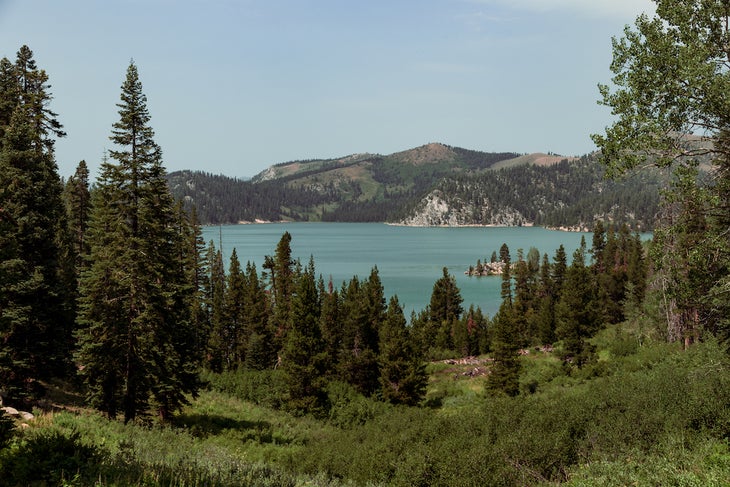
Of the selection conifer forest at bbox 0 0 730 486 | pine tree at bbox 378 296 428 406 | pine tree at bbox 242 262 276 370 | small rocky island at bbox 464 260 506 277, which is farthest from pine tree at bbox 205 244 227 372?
small rocky island at bbox 464 260 506 277

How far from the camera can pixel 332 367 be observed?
49531 millimetres

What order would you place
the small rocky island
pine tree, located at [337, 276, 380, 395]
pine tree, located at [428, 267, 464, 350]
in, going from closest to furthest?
pine tree, located at [337, 276, 380, 395]
pine tree, located at [428, 267, 464, 350]
the small rocky island

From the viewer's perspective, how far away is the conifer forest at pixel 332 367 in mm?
12664

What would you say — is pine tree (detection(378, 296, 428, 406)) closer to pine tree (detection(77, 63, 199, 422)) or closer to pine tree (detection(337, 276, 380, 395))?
pine tree (detection(337, 276, 380, 395))

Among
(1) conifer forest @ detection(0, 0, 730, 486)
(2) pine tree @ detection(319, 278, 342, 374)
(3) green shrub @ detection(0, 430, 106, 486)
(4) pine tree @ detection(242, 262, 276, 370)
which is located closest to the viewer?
(3) green shrub @ detection(0, 430, 106, 486)

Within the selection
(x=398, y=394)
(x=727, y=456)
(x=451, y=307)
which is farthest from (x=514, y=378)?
(x=451, y=307)

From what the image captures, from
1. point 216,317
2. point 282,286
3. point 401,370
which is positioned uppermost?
point 282,286

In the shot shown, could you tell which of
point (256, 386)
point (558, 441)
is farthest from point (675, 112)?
point (256, 386)

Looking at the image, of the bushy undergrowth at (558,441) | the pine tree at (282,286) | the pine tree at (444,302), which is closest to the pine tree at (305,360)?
the bushy undergrowth at (558,441)

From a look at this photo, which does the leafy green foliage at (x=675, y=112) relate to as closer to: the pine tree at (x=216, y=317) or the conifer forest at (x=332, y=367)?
the conifer forest at (x=332, y=367)

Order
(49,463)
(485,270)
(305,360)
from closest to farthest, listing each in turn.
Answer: (49,463), (305,360), (485,270)

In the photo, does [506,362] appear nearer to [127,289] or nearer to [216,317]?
[127,289]

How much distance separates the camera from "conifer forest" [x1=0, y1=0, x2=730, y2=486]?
12664 millimetres

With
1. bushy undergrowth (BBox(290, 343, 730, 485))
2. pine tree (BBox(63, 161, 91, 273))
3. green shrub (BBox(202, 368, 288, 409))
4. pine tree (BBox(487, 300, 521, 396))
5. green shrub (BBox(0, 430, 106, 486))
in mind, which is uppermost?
pine tree (BBox(63, 161, 91, 273))
